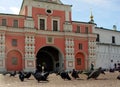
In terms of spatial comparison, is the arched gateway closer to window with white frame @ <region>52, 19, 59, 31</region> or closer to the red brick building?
the red brick building

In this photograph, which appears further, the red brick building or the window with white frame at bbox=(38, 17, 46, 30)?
the window with white frame at bbox=(38, 17, 46, 30)

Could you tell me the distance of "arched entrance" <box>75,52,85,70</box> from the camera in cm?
4509

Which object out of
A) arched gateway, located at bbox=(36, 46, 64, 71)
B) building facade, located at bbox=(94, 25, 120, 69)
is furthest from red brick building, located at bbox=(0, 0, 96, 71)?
building facade, located at bbox=(94, 25, 120, 69)

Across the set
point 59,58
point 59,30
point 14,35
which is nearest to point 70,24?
point 59,30

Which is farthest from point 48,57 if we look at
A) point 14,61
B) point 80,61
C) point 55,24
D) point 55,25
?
point 14,61

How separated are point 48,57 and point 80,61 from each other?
5711 millimetres

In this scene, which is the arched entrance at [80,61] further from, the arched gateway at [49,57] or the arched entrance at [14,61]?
the arched entrance at [14,61]

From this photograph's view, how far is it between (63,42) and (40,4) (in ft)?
23.8

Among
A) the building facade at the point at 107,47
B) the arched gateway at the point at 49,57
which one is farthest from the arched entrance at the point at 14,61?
the building facade at the point at 107,47

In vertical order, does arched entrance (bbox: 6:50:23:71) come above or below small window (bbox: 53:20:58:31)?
below

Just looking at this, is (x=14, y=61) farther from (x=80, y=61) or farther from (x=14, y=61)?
(x=80, y=61)

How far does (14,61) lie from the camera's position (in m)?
40.3

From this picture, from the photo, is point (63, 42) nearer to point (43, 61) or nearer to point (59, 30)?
point (59, 30)

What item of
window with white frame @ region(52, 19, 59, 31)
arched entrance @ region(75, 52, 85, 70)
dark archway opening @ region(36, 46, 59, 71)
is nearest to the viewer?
window with white frame @ region(52, 19, 59, 31)
